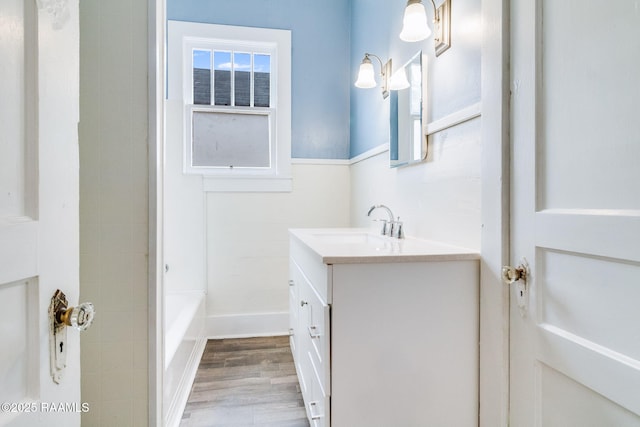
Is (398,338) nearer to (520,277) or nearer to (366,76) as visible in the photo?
(520,277)

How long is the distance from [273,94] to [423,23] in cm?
169

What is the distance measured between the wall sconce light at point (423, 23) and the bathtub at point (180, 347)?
163 cm

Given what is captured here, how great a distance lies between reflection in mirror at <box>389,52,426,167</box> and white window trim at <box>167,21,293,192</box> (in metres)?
1.12

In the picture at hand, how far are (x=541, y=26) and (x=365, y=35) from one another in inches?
70.2

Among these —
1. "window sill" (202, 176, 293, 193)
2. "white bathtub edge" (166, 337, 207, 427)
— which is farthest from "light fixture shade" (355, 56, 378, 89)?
"white bathtub edge" (166, 337, 207, 427)

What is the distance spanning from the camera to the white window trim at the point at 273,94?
102 inches

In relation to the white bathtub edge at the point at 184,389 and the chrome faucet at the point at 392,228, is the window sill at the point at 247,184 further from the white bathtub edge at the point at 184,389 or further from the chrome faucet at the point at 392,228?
the white bathtub edge at the point at 184,389

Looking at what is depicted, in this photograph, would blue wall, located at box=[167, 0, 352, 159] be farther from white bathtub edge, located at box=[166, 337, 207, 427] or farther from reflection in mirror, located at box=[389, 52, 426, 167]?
white bathtub edge, located at box=[166, 337, 207, 427]

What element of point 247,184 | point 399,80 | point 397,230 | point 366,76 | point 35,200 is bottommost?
point 397,230

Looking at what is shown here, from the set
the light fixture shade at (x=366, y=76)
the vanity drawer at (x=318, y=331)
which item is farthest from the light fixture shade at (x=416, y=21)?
the vanity drawer at (x=318, y=331)

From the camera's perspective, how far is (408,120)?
170 centimetres

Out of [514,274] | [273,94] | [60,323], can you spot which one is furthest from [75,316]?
[273,94]

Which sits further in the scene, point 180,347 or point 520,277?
point 180,347

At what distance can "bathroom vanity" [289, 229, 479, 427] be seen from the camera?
1086mm
